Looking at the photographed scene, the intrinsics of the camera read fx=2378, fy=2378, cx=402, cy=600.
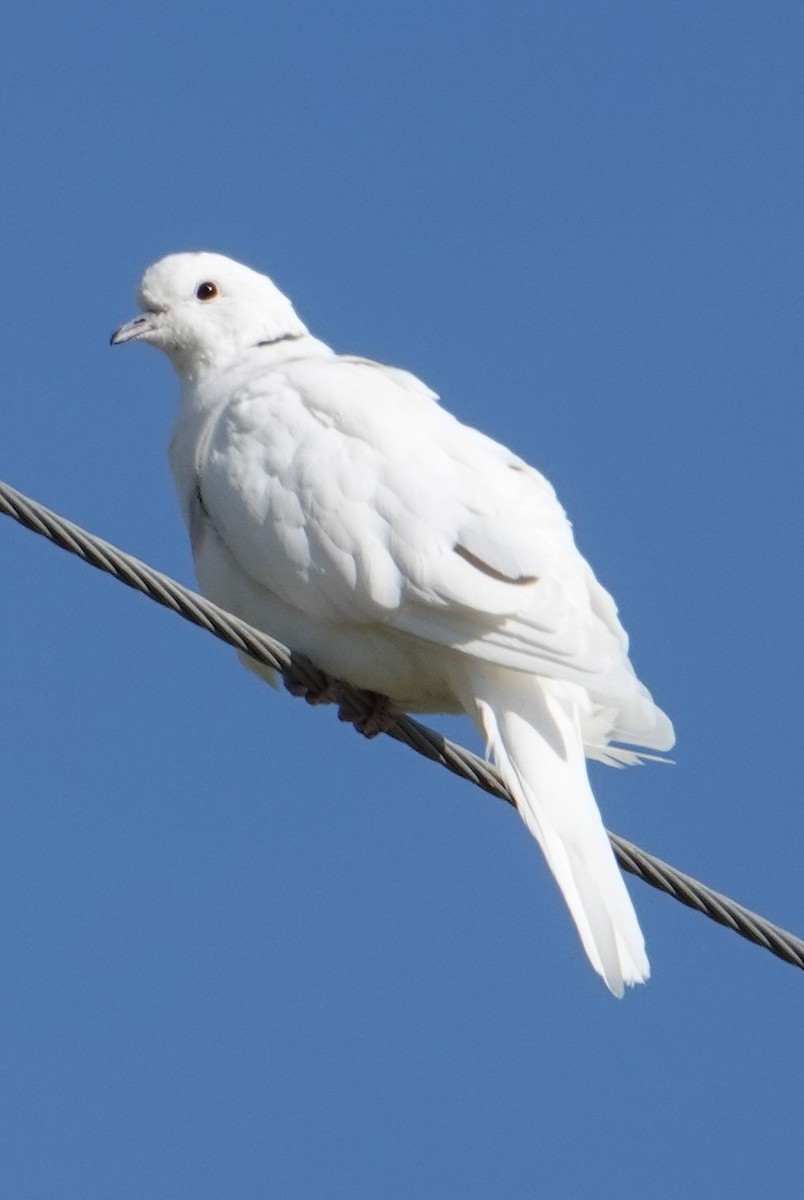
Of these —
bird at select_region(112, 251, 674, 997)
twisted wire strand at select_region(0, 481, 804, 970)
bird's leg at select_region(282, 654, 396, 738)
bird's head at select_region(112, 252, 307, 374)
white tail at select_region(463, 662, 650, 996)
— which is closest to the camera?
twisted wire strand at select_region(0, 481, 804, 970)

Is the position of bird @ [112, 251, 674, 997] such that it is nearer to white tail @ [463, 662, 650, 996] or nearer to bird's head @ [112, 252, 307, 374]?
white tail @ [463, 662, 650, 996]

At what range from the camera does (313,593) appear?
614 cm

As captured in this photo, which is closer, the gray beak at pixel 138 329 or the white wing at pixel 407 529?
the white wing at pixel 407 529

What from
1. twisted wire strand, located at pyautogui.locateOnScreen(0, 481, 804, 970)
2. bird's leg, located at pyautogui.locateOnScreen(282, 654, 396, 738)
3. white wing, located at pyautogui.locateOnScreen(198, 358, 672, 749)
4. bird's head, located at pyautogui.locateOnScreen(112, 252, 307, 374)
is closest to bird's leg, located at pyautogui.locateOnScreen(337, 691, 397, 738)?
bird's leg, located at pyautogui.locateOnScreen(282, 654, 396, 738)

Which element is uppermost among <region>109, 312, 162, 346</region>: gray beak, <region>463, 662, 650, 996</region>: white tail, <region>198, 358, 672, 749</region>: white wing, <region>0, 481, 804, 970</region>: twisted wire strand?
<region>109, 312, 162, 346</region>: gray beak

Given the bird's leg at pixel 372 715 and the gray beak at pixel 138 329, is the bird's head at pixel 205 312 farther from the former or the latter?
the bird's leg at pixel 372 715

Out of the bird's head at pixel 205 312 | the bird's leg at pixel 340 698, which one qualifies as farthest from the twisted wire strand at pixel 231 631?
the bird's head at pixel 205 312

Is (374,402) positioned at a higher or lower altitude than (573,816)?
higher

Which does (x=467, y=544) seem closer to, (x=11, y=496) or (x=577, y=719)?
(x=577, y=719)

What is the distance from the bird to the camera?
5.83 metres

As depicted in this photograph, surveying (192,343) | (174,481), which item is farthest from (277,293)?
(174,481)

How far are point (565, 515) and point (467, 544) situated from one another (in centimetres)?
58

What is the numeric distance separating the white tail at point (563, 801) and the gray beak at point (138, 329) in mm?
2132

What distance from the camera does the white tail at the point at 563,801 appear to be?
553 centimetres
